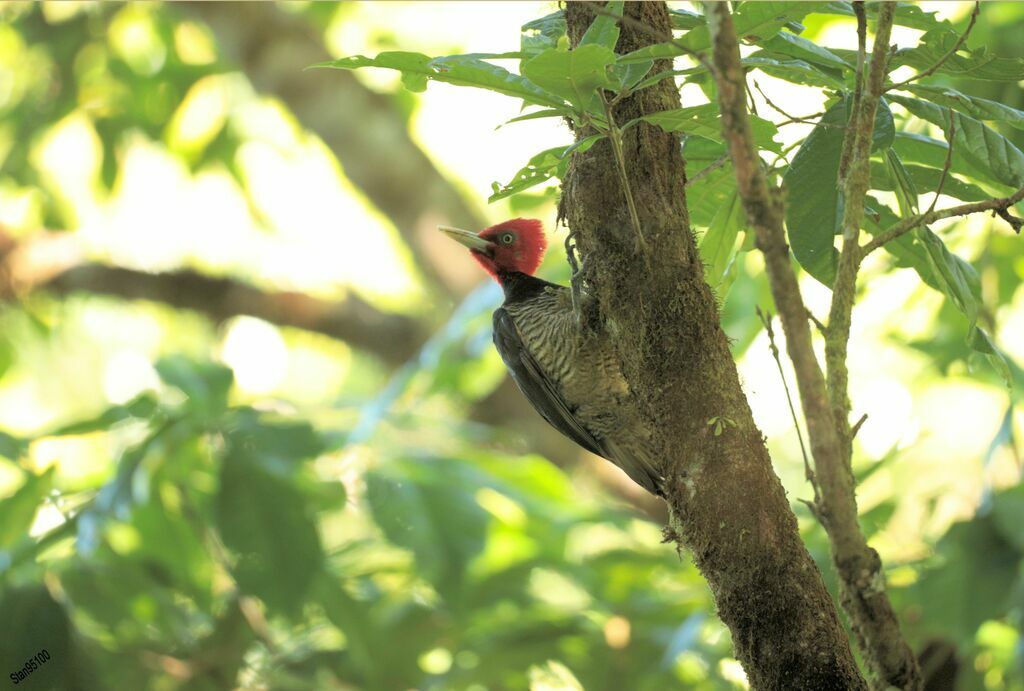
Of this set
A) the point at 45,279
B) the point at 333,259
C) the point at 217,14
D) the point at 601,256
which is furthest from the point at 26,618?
the point at 333,259

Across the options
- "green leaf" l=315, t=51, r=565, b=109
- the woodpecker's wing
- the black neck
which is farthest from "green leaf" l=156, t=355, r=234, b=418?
"green leaf" l=315, t=51, r=565, b=109

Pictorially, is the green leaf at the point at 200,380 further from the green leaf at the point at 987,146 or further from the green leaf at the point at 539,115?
the green leaf at the point at 987,146

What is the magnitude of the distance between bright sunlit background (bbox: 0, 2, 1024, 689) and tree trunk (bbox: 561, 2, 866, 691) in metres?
0.29

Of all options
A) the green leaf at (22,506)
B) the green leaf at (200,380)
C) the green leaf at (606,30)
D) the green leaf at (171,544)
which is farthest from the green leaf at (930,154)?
the green leaf at (171,544)

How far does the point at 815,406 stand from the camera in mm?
1271

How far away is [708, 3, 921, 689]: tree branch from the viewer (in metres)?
1.25

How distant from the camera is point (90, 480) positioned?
3439 mm

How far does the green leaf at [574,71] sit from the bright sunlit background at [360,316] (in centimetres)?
51

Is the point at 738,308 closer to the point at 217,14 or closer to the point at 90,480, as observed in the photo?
the point at 90,480

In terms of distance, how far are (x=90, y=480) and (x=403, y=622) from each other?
1.26 meters

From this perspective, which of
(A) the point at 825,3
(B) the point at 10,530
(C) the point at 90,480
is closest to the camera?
(A) the point at 825,3

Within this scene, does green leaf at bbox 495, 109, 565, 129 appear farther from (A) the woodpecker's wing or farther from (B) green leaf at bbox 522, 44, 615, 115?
(A) the woodpecker's wing

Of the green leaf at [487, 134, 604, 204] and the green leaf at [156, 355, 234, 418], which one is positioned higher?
the green leaf at [156, 355, 234, 418]

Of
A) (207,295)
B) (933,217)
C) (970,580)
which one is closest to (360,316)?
(207,295)
